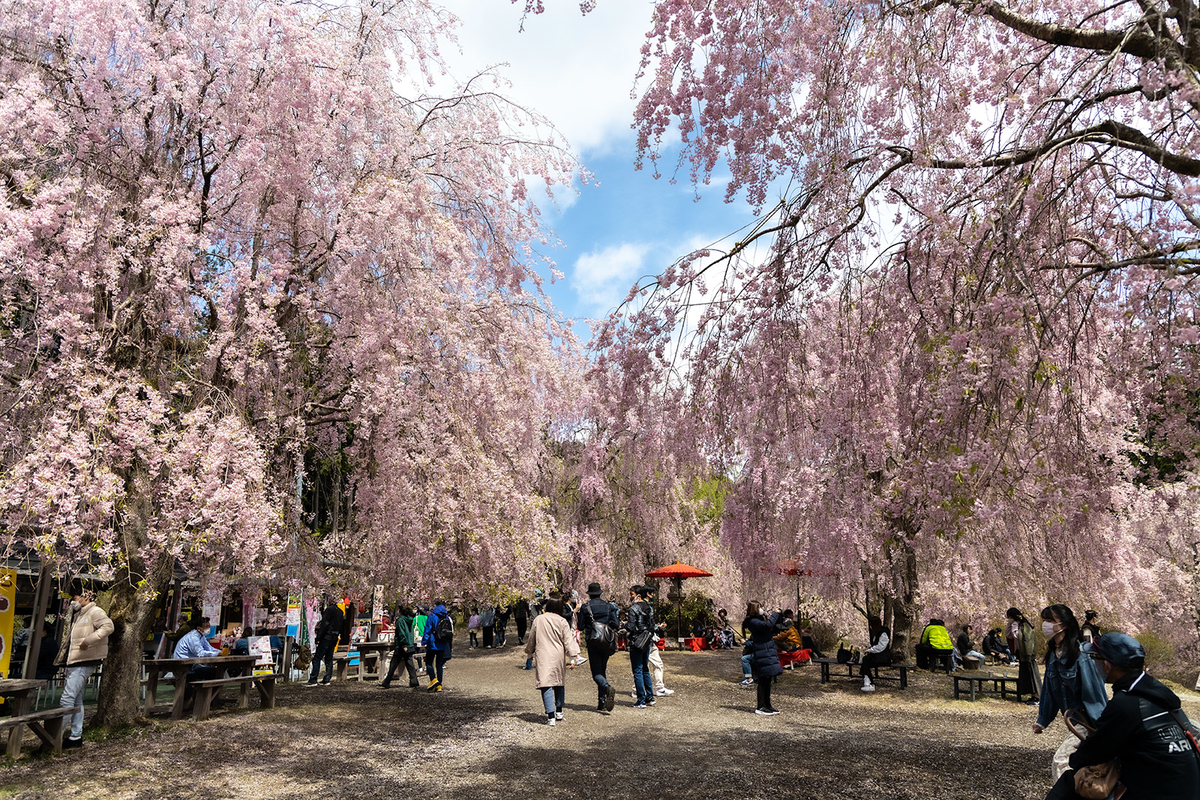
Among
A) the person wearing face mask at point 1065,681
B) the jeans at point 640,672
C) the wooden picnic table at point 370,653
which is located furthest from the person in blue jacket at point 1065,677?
the wooden picnic table at point 370,653

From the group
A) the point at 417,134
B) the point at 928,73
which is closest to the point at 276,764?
the point at 417,134

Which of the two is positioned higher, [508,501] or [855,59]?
[855,59]

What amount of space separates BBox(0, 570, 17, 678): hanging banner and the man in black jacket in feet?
36.6

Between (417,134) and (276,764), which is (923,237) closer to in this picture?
(417,134)

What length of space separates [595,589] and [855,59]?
7.49 meters

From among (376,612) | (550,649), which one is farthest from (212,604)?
(376,612)

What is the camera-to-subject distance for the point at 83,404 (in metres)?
7.27

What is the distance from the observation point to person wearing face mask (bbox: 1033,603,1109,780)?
4562 mm

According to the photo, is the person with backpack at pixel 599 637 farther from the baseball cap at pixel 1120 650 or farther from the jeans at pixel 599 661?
the baseball cap at pixel 1120 650

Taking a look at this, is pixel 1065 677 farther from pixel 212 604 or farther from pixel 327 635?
pixel 327 635

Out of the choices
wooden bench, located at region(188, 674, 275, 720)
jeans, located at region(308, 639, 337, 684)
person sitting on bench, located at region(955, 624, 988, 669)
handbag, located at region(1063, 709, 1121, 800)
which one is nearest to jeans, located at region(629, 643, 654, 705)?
wooden bench, located at region(188, 674, 275, 720)

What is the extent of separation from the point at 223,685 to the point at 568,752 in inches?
218

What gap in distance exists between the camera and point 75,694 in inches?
320

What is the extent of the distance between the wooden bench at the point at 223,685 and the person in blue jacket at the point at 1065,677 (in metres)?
10.0
